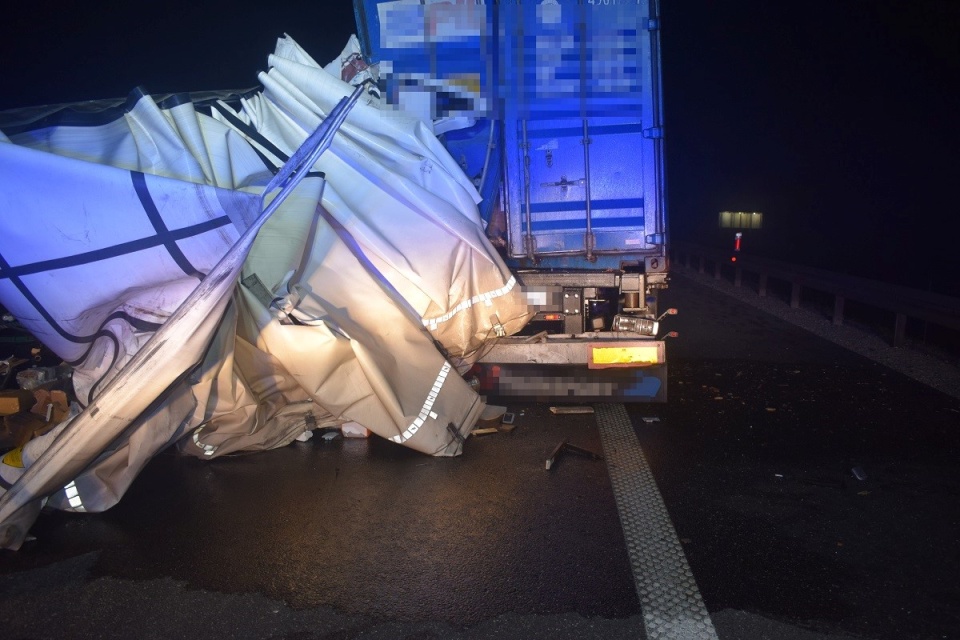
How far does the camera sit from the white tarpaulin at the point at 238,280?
153 inches

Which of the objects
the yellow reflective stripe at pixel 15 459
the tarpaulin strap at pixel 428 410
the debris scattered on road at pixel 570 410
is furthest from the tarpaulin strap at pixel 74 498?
the debris scattered on road at pixel 570 410

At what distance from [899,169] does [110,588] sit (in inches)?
1489

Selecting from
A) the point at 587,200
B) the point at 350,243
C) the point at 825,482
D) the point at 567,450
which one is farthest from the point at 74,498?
the point at 825,482

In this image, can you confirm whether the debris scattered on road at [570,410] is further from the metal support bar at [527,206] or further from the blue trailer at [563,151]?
the metal support bar at [527,206]

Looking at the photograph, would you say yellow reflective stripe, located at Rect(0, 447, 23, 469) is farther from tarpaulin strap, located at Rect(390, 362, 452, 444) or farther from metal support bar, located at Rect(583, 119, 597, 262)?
metal support bar, located at Rect(583, 119, 597, 262)

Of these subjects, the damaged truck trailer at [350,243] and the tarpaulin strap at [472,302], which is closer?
the damaged truck trailer at [350,243]

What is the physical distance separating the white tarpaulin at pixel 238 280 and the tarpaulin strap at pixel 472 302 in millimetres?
17

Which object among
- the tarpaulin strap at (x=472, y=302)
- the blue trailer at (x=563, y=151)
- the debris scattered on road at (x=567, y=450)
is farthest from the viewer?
the blue trailer at (x=563, y=151)

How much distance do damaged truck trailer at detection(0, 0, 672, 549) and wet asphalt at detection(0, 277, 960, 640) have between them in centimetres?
36

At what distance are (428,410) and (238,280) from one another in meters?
1.66

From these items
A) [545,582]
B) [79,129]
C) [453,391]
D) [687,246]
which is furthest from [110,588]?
[687,246]

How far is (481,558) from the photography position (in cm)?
347

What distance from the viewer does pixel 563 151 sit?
19.6ft

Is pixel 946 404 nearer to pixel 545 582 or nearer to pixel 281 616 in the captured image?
pixel 545 582
